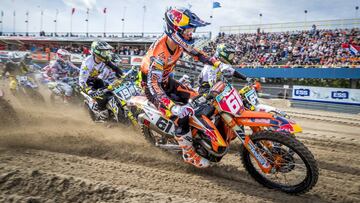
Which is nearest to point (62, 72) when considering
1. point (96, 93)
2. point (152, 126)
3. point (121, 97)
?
point (96, 93)

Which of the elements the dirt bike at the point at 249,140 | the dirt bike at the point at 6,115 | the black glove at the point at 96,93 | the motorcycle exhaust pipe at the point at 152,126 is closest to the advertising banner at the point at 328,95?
the black glove at the point at 96,93

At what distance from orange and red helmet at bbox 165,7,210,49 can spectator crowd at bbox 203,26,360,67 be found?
22.9 m

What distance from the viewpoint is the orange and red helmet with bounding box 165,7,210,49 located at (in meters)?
4.05

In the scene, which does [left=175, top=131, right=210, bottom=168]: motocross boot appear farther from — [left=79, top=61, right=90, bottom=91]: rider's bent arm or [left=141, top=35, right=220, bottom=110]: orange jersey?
[left=79, top=61, right=90, bottom=91]: rider's bent arm

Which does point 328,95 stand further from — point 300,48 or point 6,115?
point 6,115

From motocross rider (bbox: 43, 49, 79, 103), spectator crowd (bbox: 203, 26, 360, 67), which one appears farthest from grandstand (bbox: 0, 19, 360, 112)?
motocross rider (bbox: 43, 49, 79, 103)

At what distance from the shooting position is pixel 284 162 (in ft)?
12.1

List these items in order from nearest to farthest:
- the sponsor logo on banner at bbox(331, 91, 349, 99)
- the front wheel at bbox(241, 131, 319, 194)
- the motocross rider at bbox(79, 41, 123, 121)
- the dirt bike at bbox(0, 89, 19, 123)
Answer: the front wheel at bbox(241, 131, 319, 194)
the dirt bike at bbox(0, 89, 19, 123)
the motocross rider at bbox(79, 41, 123, 121)
the sponsor logo on banner at bbox(331, 91, 349, 99)

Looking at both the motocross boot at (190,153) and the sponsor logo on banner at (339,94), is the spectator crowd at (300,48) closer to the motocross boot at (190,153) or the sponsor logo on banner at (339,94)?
the sponsor logo on banner at (339,94)

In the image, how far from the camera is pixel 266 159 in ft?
12.2

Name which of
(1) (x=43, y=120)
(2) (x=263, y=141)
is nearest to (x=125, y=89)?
(1) (x=43, y=120)

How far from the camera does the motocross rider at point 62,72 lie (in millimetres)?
11706

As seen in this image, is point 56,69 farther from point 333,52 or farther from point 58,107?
point 333,52

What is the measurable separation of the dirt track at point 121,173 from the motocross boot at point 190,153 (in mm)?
185
